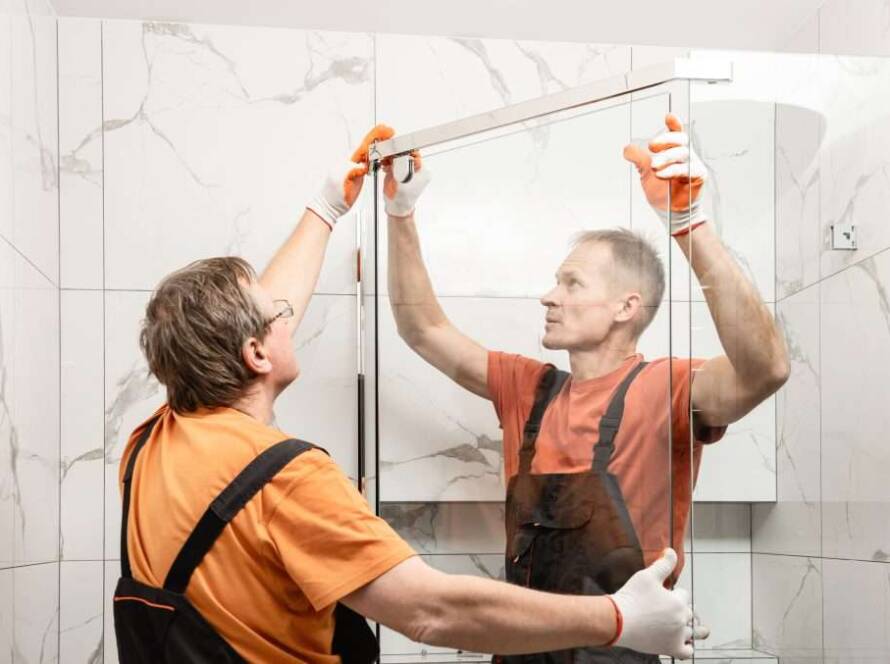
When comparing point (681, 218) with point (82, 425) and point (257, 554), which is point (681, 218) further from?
point (82, 425)

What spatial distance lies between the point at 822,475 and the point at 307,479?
3.43 ft

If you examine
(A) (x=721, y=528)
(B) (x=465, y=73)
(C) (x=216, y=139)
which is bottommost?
(A) (x=721, y=528)

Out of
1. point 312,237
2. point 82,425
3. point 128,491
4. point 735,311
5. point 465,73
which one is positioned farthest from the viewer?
point 465,73

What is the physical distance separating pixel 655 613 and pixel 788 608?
0.52 m

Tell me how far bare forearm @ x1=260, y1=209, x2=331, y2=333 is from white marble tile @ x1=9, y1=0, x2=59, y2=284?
437 millimetres

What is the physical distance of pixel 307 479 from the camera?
60.4 inches

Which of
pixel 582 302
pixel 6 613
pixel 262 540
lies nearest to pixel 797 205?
pixel 582 302

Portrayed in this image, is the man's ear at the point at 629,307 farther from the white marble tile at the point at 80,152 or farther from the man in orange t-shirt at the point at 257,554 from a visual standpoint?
the white marble tile at the point at 80,152

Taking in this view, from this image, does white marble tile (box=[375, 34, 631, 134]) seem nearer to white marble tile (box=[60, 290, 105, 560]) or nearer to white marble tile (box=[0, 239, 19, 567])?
white marble tile (box=[60, 290, 105, 560])

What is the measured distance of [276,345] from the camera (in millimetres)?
1751

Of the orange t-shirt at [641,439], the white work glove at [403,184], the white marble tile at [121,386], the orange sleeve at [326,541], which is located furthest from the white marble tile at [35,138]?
the orange t-shirt at [641,439]

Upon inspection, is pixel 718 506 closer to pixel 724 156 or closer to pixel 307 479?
pixel 724 156

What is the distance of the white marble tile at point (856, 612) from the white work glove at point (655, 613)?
0.40m

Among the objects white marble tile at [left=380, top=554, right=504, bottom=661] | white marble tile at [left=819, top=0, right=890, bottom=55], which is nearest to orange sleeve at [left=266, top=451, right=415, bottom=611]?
white marble tile at [left=380, top=554, right=504, bottom=661]
